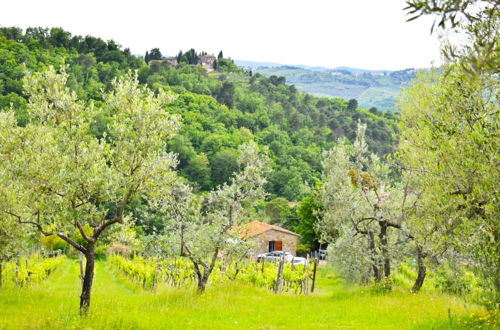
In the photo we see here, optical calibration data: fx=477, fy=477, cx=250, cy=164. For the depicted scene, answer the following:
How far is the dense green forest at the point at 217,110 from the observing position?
8850 centimetres

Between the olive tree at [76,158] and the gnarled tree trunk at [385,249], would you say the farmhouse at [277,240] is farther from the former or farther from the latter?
the olive tree at [76,158]

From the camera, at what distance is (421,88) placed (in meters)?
17.8

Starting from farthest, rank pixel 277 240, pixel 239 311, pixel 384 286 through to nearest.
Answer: pixel 277 240
pixel 384 286
pixel 239 311

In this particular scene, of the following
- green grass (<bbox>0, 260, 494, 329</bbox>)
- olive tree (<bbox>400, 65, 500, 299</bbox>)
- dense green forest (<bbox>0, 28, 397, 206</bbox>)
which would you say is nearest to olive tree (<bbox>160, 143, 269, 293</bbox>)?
green grass (<bbox>0, 260, 494, 329</bbox>)

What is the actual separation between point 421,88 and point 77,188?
1261cm

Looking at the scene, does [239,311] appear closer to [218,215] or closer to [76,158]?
[218,215]

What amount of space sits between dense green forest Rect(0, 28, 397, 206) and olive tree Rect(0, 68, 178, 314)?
47683mm

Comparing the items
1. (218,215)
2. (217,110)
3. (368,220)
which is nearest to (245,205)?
(218,215)

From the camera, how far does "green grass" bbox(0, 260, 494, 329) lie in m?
13.9

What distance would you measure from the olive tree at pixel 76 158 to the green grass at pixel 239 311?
170cm

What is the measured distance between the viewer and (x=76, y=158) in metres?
13.4

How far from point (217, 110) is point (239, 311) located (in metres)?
100

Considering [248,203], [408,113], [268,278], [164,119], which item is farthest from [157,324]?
[268,278]

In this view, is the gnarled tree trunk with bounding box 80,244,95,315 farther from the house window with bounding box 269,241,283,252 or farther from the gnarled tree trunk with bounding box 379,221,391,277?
the house window with bounding box 269,241,283,252
